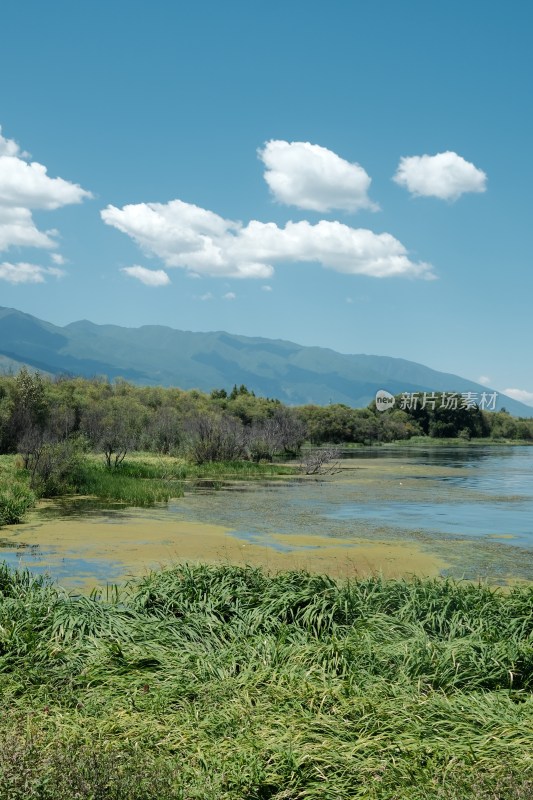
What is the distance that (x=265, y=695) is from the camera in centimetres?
564

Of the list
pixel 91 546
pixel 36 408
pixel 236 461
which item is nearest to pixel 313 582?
pixel 91 546

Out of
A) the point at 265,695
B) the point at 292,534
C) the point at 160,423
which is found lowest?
the point at 292,534

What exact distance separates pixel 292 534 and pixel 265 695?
40.9 ft

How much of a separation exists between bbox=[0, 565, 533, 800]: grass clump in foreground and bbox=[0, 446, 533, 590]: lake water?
306 centimetres

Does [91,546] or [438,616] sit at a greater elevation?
[438,616]

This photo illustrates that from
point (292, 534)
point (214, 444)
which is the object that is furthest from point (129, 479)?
point (214, 444)

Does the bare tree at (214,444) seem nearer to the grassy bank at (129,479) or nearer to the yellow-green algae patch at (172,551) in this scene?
the grassy bank at (129,479)

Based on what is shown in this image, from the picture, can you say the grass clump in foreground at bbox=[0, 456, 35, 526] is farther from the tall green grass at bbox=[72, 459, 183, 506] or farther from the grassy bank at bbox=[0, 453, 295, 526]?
the tall green grass at bbox=[72, 459, 183, 506]

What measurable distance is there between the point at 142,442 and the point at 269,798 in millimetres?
48073

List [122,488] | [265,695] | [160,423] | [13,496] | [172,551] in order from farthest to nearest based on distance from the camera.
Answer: [160,423]
[122,488]
[13,496]
[172,551]
[265,695]

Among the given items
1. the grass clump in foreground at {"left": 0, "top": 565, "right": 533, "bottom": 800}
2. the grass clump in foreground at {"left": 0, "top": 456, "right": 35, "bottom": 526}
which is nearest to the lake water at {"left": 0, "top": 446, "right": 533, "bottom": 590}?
the grass clump in foreground at {"left": 0, "top": 456, "right": 35, "bottom": 526}

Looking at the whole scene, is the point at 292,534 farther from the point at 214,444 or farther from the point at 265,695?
the point at 214,444

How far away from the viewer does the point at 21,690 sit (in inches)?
242

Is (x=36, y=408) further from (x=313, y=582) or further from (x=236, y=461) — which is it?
(x=313, y=582)
